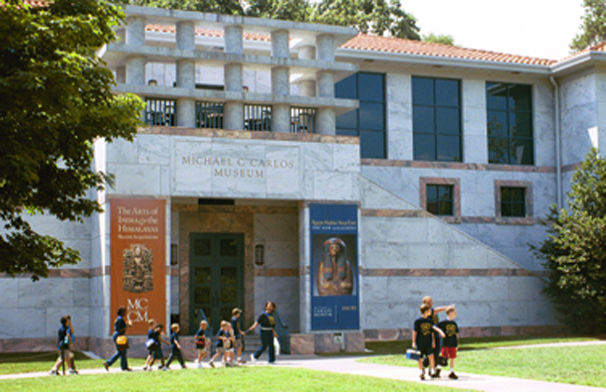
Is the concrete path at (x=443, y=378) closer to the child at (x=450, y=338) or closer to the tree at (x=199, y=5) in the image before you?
the child at (x=450, y=338)

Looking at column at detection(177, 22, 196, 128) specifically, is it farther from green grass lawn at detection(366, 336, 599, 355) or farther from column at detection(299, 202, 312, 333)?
green grass lawn at detection(366, 336, 599, 355)

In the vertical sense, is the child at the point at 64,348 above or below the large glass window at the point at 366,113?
below

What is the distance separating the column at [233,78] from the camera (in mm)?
27006

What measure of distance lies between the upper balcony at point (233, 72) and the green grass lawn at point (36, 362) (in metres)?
7.51

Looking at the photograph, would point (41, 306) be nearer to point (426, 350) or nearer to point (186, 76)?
point (186, 76)

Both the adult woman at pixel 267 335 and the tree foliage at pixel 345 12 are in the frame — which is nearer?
the adult woman at pixel 267 335

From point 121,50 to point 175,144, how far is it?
11.1 ft

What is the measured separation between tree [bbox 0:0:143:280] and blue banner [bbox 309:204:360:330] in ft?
39.5

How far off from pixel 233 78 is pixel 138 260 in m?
6.76

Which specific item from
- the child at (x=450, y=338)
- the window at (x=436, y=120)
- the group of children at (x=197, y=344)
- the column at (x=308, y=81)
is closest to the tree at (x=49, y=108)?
the group of children at (x=197, y=344)

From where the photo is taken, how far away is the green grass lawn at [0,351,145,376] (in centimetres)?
2202

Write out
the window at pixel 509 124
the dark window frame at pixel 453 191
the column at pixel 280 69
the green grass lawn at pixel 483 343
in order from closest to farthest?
the green grass lawn at pixel 483 343
the column at pixel 280 69
the dark window frame at pixel 453 191
the window at pixel 509 124

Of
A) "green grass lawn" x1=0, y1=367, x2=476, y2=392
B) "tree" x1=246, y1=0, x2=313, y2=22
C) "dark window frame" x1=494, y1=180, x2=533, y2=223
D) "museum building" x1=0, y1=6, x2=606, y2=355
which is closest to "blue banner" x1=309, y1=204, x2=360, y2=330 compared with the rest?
"museum building" x1=0, y1=6, x2=606, y2=355

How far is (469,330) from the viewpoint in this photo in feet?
101
